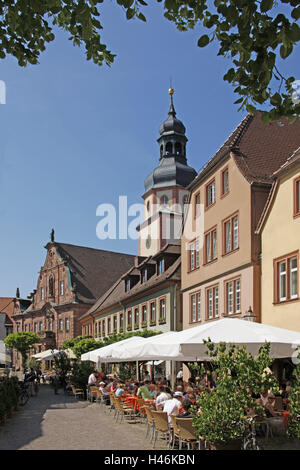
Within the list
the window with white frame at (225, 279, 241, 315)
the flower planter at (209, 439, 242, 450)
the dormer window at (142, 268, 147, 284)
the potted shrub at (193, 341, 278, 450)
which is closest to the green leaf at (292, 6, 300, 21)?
the potted shrub at (193, 341, 278, 450)

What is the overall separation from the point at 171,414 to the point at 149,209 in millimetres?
59612

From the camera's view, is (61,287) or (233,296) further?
(61,287)

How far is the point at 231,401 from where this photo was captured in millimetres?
10227

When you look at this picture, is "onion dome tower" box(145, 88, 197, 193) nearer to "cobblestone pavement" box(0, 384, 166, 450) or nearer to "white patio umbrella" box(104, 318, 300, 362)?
"cobblestone pavement" box(0, 384, 166, 450)

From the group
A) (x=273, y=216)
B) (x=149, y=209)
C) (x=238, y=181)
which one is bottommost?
Answer: (x=273, y=216)

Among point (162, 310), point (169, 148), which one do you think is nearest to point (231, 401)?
point (162, 310)

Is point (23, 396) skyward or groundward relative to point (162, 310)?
groundward

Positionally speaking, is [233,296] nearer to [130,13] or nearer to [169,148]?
[130,13]

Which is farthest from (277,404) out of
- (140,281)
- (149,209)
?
(149,209)

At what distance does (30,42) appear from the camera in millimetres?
8562

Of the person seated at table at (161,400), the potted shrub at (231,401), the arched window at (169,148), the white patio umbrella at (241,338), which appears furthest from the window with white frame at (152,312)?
the arched window at (169,148)

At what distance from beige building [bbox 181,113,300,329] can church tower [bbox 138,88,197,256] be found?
37.4 metres

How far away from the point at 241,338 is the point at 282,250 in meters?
8.61
